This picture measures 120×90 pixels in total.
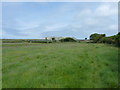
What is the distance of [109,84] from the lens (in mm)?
5012

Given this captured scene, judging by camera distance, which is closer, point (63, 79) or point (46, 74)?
point (63, 79)

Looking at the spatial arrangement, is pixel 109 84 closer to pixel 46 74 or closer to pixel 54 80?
pixel 54 80

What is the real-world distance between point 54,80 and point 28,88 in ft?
3.47

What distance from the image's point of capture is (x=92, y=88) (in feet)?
15.0

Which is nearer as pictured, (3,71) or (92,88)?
(92,88)

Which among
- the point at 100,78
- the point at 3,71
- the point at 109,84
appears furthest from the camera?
the point at 3,71

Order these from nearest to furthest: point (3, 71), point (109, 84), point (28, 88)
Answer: point (28, 88), point (109, 84), point (3, 71)

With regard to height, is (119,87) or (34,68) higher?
(34,68)

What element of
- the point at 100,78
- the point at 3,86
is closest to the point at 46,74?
the point at 3,86

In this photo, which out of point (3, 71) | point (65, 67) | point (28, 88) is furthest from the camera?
point (65, 67)

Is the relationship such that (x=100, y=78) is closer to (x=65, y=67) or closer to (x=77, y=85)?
(x=77, y=85)

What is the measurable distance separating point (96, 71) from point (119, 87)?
1.55 metres

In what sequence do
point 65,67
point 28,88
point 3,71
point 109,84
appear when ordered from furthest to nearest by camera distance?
1. point 65,67
2. point 3,71
3. point 109,84
4. point 28,88

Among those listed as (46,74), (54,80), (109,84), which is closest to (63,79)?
(54,80)
